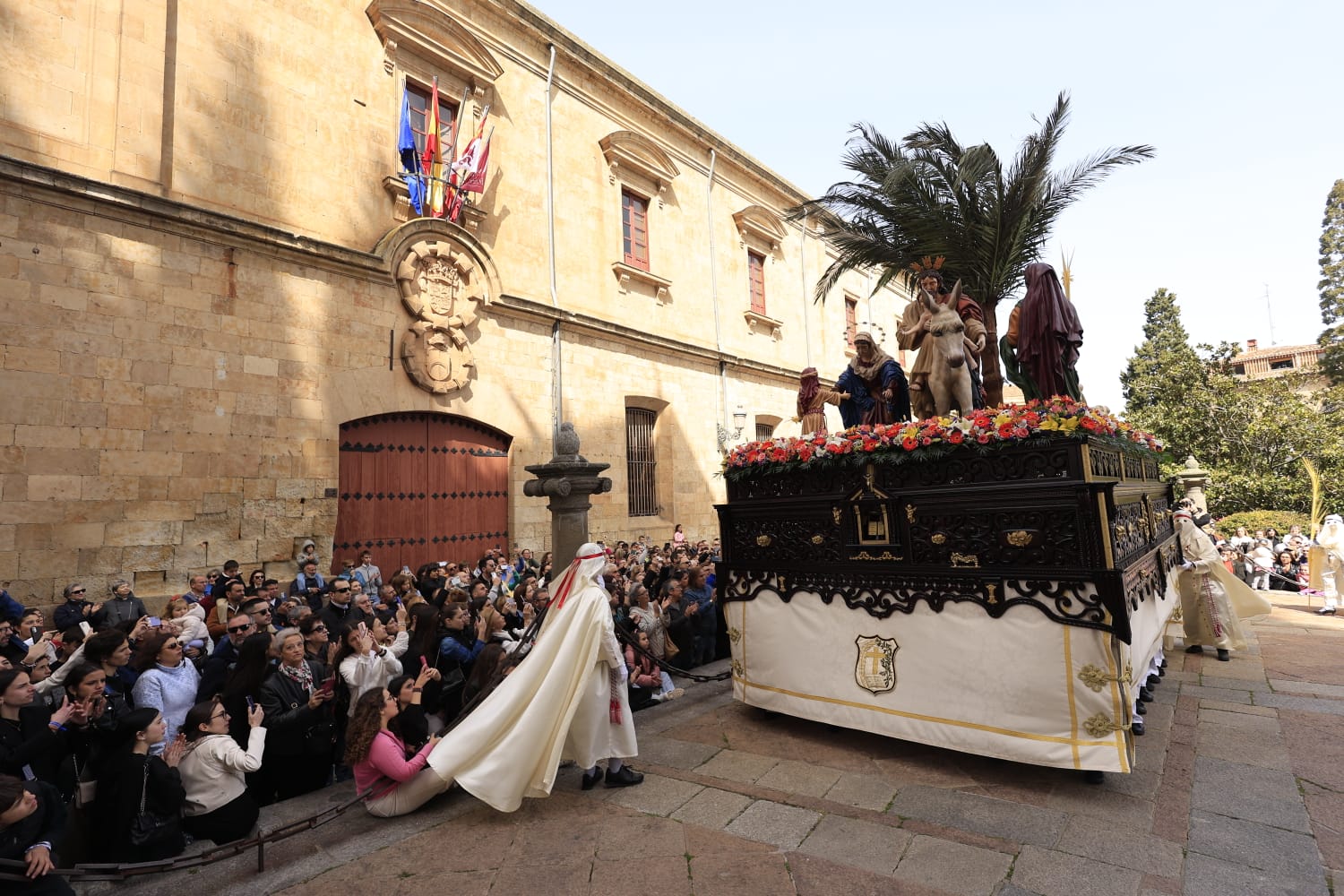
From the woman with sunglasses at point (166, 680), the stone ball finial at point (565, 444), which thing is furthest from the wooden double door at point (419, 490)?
the woman with sunglasses at point (166, 680)

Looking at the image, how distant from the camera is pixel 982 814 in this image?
383 cm

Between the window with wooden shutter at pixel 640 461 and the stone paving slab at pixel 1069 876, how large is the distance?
11778mm

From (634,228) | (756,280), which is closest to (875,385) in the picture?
(634,228)

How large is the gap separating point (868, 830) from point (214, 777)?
3618 mm

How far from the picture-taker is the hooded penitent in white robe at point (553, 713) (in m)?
4.01

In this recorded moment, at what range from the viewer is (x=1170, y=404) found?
21.0m

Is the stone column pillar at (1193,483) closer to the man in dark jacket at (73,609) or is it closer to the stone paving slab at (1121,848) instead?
the stone paving slab at (1121,848)

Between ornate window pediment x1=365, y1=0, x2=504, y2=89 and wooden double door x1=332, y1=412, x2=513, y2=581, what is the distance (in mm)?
6073

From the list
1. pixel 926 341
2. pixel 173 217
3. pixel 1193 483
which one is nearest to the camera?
pixel 926 341

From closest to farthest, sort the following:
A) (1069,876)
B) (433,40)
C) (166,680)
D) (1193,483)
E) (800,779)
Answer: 1. (1069,876)
2. (166,680)
3. (800,779)
4. (433,40)
5. (1193,483)

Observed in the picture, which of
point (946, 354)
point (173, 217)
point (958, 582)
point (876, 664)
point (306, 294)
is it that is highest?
point (173, 217)

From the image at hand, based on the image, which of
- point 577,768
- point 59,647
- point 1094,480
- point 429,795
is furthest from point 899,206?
point 59,647

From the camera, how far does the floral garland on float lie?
4.38m

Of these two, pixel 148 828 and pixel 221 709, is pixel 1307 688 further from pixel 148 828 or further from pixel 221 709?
pixel 148 828
